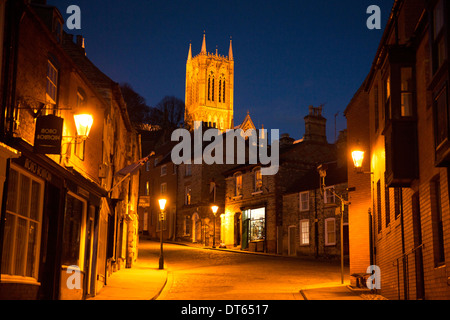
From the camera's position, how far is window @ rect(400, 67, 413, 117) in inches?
531

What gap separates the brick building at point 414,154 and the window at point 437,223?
0.02m

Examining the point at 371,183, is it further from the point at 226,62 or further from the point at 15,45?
the point at 226,62

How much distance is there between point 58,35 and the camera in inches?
631

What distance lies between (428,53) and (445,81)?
233 cm

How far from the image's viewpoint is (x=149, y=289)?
61.0ft

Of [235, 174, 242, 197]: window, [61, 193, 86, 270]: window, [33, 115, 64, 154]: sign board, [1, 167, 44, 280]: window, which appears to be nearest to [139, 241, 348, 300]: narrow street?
[61, 193, 86, 270]: window

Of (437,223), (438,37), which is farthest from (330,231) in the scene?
(438,37)

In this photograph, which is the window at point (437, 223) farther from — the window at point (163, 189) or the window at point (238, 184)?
the window at point (163, 189)

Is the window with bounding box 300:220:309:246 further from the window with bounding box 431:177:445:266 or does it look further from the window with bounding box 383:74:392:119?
the window with bounding box 431:177:445:266

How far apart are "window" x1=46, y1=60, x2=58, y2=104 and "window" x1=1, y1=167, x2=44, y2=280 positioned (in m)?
2.35

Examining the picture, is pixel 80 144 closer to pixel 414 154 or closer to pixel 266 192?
pixel 414 154
